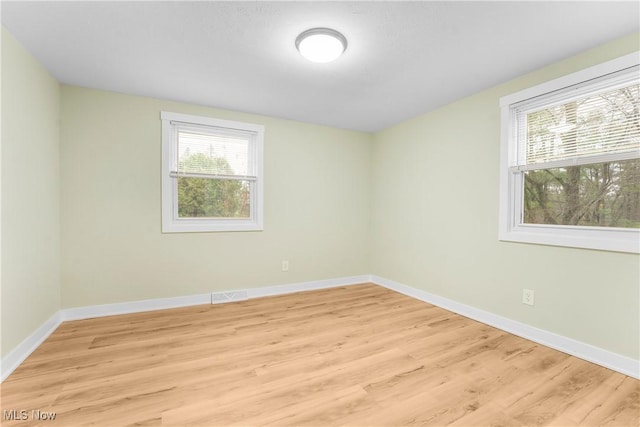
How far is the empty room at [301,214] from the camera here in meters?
1.66

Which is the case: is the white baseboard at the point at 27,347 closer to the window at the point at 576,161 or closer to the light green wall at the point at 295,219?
the light green wall at the point at 295,219

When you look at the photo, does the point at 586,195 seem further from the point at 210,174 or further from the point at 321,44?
the point at 210,174

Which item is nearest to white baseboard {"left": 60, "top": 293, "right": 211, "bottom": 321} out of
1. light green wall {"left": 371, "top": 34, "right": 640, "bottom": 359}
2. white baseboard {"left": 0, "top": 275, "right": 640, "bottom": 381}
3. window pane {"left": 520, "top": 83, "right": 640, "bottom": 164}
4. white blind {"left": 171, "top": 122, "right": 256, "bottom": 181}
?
white baseboard {"left": 0, "top": 275, "right": 640, "bottom": 381}

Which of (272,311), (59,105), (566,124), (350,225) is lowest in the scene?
(272,311)

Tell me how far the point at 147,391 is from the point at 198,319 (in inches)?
44.9

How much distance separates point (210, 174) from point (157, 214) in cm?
72

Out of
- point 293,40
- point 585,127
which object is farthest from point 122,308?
point 585,127

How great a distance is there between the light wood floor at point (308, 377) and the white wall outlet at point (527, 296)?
320 millimetres

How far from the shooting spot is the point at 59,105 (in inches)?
104

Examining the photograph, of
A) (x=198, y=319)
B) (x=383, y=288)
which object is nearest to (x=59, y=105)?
(x=198, y=319)

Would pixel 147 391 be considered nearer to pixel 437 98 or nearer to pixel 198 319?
pixel 198 319

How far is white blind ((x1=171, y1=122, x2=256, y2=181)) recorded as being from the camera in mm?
3174

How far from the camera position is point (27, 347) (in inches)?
80.0

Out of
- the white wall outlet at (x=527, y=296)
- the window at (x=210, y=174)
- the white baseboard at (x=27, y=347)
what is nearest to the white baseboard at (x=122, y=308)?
the white baseboard at (x=27, y=347)
